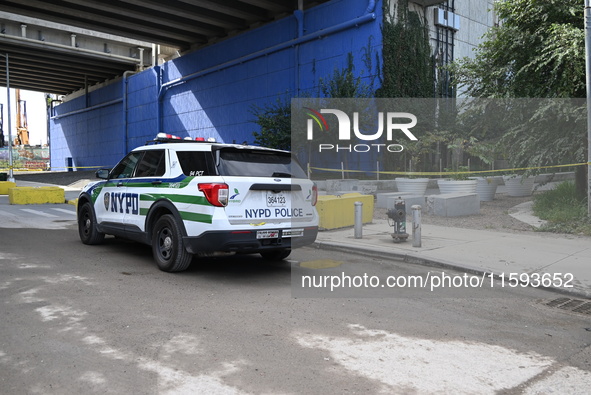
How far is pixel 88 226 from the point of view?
9.73 meters

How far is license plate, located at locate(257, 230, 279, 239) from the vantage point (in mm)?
6889

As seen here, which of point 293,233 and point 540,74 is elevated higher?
point 540,74

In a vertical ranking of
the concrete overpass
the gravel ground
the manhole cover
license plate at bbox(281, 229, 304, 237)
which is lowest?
the manhole cover

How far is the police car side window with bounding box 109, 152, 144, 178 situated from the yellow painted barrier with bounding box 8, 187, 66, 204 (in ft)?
36.9

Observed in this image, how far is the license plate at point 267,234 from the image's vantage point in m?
6.89

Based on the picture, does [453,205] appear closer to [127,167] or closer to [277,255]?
[277,255]

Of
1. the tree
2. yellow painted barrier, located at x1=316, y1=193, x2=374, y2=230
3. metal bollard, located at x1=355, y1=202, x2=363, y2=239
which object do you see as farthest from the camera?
the tree

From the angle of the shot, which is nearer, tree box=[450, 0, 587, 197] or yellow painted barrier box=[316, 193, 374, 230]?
yellow painted barrier box=[316, 193, 374, 230]

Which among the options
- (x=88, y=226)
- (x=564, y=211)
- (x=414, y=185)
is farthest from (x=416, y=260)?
(x=414, y=185)

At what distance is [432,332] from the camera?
16.3ft

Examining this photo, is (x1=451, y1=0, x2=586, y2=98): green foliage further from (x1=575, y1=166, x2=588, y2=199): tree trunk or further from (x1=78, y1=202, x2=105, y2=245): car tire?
(x1=78, y1=202, x2=105, y2=245): car tire

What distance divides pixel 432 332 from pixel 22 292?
4.71m

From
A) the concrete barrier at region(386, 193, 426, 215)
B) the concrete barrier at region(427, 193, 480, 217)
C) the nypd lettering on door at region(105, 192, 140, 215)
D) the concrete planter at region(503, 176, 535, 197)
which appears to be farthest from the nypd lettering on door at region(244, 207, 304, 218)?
the concrete planter at region(503, 176, 535, 197)

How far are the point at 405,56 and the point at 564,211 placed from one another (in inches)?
618
